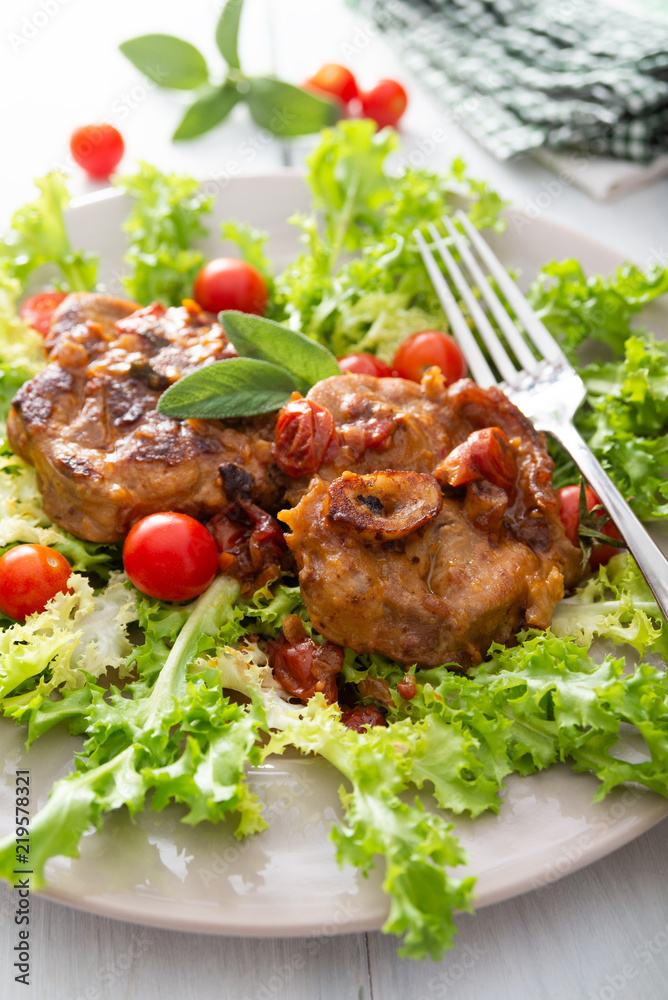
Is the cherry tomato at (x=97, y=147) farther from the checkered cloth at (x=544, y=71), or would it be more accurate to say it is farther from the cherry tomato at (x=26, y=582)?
the cherry tomato at (x=26, y=582)

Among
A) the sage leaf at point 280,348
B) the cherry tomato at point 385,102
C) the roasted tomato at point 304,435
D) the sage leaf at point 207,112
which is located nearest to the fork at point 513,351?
the sage leaf at point 280,348

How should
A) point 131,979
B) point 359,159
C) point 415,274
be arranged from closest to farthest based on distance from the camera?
point 131,979
point 415,274
point 359,159

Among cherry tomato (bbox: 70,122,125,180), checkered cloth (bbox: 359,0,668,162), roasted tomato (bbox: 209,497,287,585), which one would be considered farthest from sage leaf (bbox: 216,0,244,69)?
roasted tomato (bbox: 209,497,287,585)

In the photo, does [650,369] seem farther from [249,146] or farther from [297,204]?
[249,146]

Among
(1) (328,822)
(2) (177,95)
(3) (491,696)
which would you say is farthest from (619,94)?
(1) (328,822)

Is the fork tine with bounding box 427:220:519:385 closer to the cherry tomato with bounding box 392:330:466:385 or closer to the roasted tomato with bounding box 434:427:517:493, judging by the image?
the cherry tomato with bounding box 392:330:466:385
